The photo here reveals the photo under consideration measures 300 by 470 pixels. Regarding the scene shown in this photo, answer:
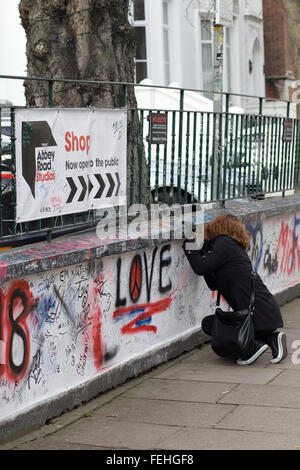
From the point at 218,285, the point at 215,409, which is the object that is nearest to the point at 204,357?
the point at 218,285

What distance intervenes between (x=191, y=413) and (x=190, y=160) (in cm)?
277

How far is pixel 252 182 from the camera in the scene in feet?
32.4

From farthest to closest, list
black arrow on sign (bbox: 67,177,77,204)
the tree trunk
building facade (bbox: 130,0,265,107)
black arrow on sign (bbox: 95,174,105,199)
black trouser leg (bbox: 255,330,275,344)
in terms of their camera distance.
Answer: building facade (bbox: 130,0,265,107), the tree trunk, black trouser leg (bbox: 255,330,275,344), black arrow on sign (bbox: 95,174,105,199), black arrow on sign (bbox: 67,177,77,204)

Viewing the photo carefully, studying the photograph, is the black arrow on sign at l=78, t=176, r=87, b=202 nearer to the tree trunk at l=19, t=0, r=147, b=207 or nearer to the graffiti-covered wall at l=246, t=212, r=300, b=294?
the tree trunk at l=19, t=0, r=147, b=207

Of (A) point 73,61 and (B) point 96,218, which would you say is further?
(A) point 73,61

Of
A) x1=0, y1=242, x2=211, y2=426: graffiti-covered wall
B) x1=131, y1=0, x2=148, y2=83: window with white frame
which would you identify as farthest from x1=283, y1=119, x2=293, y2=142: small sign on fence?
x1=131, y1=0, x2=148, y2=83: window with white frame

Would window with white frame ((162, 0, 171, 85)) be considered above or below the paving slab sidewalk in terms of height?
above

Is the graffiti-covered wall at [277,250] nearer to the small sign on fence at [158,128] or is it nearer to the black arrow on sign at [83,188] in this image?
the small sign on fence at [158,128]

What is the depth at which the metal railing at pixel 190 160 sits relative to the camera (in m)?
6.02

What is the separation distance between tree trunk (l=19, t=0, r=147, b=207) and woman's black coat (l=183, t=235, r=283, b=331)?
147cm

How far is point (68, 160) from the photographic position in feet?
20.4

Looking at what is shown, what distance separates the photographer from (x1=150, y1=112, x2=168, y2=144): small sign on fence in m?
7.44
